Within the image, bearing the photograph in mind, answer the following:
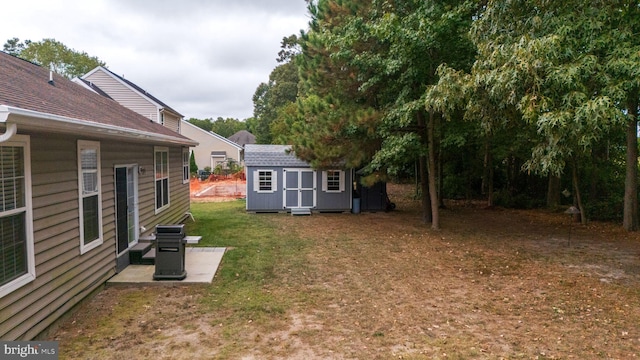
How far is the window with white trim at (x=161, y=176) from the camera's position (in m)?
8.97

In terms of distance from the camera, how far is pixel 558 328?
14.6ft

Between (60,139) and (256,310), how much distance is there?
3110 mm

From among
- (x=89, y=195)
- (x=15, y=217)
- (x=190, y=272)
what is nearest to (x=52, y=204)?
(x=15, y=217)

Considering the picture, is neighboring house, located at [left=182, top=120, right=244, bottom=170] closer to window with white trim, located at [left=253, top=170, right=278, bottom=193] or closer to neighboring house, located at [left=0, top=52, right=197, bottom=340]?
window with white trim, located at [left=253, top=170, right=278, bottom=193]

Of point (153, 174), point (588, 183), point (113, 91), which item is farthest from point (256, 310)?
point (113, 91)

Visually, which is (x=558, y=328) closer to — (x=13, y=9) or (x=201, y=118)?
(x=13, y=9)

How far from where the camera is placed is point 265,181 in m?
14.2

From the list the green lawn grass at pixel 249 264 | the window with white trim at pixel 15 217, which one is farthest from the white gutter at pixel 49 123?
the green lawn grass at pixel 249 264

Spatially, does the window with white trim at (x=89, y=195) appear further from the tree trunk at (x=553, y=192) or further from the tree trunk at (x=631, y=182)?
the tree trunk at (x=553, y=192)

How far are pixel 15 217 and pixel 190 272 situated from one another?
308cm

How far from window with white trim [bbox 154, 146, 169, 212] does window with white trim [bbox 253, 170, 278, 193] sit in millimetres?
4451

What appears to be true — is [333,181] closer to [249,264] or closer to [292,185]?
[292,185]

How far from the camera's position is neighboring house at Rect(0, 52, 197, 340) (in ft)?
11.5

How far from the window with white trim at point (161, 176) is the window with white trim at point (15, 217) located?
5.08 m
